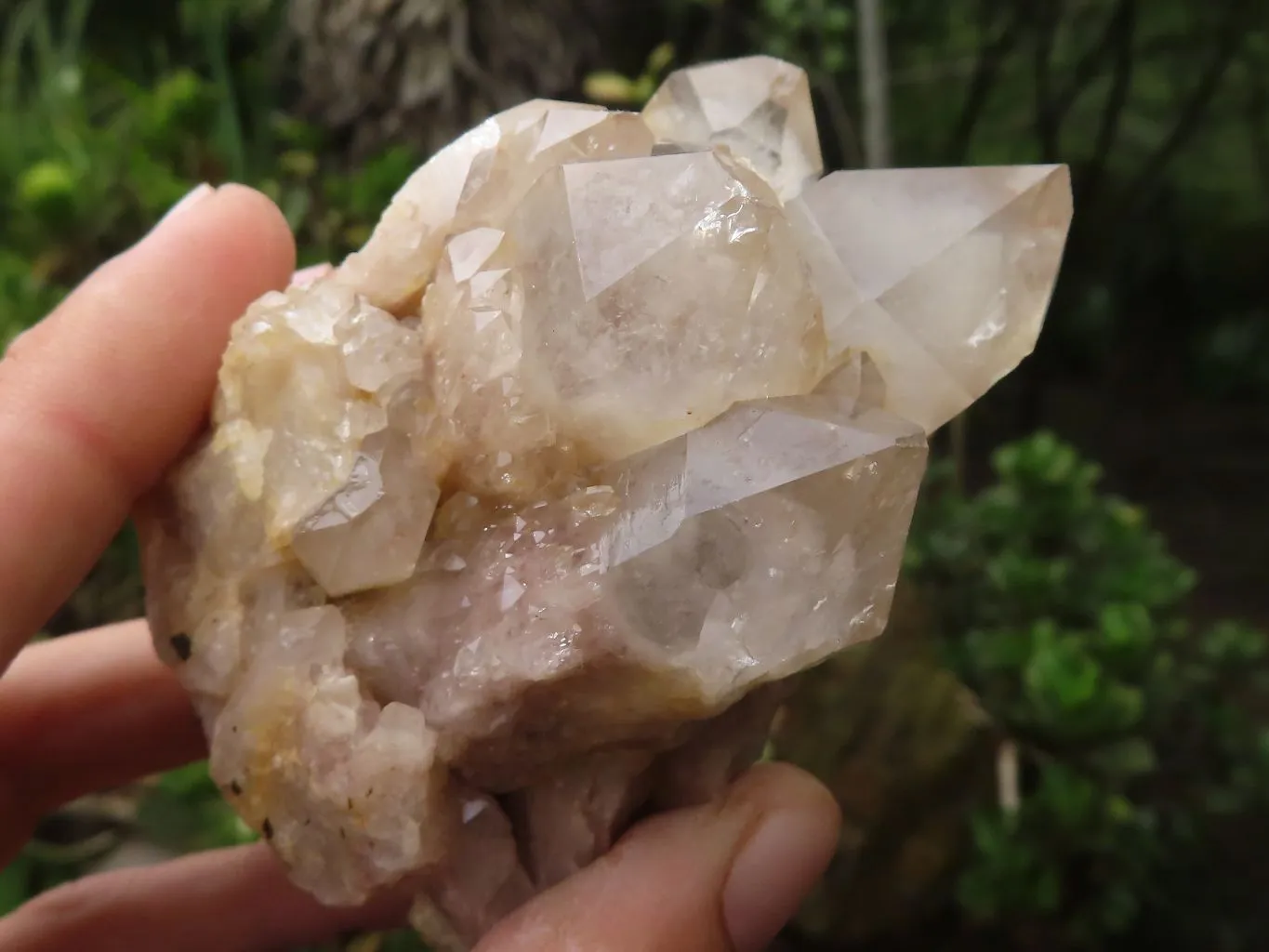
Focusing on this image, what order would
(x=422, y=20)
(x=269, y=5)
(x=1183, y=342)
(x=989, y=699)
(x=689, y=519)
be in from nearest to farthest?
(x=689, y=519)
(x=989, y=699)
(x=422, y=20)
(x=269, y=5)
(x=1183, y=342)

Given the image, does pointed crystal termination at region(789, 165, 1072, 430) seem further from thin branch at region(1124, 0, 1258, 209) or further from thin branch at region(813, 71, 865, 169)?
thin branch at region(1124, 0, 1258, 209)

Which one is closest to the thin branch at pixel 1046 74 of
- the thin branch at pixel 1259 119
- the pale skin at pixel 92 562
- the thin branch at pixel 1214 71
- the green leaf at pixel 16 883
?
the thin branch at pixel 1214 71

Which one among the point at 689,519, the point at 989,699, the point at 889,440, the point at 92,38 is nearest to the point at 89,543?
the point at 689,519

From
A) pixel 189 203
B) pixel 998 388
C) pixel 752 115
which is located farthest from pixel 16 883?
pixel 998 388

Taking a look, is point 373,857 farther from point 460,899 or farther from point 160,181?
point 160,181

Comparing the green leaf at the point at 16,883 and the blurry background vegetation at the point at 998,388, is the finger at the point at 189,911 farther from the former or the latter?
the green leaf at the point at 16,883

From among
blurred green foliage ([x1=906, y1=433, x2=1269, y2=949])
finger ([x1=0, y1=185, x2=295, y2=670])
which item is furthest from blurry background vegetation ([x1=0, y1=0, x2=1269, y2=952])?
finger ([x1=0, y1=185, x2=295, y2=670])

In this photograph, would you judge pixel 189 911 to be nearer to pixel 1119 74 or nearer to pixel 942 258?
pixel 942 258
